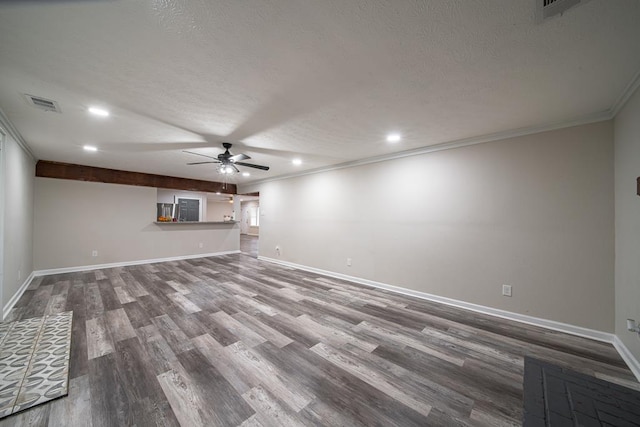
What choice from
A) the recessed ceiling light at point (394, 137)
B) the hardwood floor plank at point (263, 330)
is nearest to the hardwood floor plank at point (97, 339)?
the hardwood floor plank at point (263, 330)

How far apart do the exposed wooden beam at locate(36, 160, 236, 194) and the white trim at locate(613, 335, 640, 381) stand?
8.19 m

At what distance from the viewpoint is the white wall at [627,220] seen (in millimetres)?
1916

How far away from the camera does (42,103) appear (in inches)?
86.0

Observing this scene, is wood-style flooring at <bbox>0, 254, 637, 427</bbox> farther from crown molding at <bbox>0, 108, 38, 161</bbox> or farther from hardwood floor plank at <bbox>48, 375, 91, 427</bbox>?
crown molding at <bbox>0, 108, 38, 161</bbox>

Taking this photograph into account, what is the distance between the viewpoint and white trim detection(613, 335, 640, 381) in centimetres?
187

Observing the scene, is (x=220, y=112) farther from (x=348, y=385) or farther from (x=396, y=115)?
(x=348, y=385)

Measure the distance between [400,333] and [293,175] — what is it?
429cm

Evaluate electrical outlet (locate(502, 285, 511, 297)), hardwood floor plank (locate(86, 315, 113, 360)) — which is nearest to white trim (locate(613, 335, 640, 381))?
electrical outlet (locate(502, 285, 511, 297))

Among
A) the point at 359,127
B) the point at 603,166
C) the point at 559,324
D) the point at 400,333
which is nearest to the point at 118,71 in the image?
the point at 359,127

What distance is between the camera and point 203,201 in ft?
29.8

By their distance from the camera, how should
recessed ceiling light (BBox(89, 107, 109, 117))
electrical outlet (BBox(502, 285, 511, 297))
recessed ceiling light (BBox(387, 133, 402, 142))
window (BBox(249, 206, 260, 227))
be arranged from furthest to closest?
window (BBox(249, 206, 260, 227)), recessed ceiling light (BBox(387, 133, 402, 142)), electrical outlet (BBox(502, 285, 511, 297)), recessed ceiling light (BBox(89, 107, 109, 117))

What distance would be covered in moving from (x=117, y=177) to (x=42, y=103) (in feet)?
13.1

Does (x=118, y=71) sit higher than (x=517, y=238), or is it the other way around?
(x=118, y=71)

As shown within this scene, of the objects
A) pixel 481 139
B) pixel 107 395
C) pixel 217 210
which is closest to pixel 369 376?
pixel 107 395
